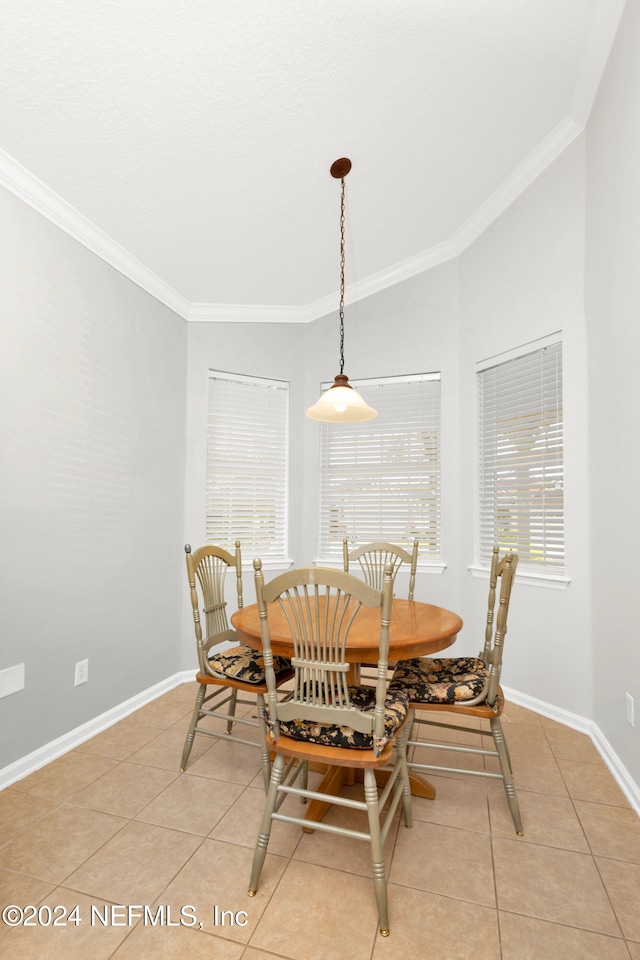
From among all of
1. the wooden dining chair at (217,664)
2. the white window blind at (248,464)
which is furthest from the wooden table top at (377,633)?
the white window blind at (248,464)

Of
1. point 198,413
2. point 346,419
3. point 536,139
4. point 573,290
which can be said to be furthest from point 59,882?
point 536,139

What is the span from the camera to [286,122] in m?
2.29

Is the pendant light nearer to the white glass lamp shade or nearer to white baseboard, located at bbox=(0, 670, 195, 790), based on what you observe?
the white glass lamp shade

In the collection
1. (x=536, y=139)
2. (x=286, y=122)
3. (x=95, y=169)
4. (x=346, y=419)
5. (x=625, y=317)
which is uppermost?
(x=536, y=139)

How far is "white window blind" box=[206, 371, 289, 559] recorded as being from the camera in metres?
3.87

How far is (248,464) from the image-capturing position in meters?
4.01

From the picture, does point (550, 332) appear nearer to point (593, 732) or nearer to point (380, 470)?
point (380, 470)

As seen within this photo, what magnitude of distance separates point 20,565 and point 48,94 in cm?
201

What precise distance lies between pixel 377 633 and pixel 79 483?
1.81m

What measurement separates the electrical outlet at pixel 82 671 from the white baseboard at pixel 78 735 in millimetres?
242

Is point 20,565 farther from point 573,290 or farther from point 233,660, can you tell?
point 573,290

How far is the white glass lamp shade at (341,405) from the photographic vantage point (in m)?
2.47

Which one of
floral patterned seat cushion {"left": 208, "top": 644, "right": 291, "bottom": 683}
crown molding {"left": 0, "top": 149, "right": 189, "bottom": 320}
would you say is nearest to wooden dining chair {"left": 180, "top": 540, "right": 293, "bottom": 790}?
floral patterned seat cushion {"left": 208, "top": 644, "right": 291, "bottom": 683}

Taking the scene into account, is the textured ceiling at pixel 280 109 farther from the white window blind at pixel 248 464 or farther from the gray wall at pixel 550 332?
the white window blind at pixel 248 464
